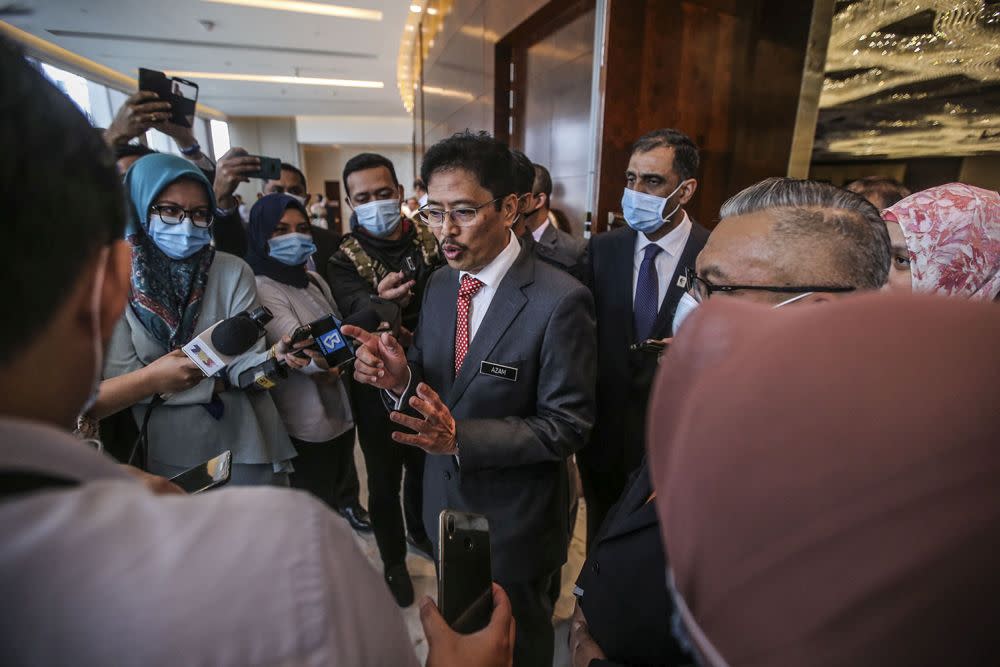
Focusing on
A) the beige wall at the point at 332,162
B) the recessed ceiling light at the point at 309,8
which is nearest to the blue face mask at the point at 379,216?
the recessed ceiling light at the point at 309,8

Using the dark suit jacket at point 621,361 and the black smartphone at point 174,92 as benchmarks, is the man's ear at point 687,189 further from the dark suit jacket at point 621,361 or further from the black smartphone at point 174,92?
the black smartphone at point 174,92

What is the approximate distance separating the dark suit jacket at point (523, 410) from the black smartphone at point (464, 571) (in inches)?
19.9

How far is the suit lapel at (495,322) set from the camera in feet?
4.55

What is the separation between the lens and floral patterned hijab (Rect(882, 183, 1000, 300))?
120cm

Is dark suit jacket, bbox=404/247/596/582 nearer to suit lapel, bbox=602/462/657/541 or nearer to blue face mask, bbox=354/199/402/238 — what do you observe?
suit lapel, bbox=602/462/657/541

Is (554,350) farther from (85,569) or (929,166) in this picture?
(929,166)

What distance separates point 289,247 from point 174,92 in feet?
3.03

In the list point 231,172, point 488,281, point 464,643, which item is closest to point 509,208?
point 488,281

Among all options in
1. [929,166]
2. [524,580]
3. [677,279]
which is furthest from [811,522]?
[929,166]

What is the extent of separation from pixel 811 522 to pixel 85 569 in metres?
0.49

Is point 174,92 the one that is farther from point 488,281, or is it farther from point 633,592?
point 633,592

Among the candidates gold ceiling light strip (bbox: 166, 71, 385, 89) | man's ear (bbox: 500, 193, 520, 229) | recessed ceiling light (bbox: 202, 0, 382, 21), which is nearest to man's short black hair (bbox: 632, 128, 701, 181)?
man's ear (bbox: 500, 193, 520, 229)

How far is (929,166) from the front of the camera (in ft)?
33.1

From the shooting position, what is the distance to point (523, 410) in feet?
4.69
